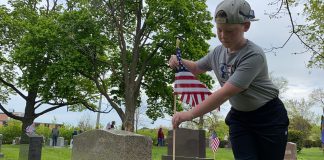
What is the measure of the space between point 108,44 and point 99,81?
3.63 meters

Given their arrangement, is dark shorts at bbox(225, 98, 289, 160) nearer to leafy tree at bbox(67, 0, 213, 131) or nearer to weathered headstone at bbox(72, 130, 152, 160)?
weathered headstone at bbox(72, 130, 152, 160)

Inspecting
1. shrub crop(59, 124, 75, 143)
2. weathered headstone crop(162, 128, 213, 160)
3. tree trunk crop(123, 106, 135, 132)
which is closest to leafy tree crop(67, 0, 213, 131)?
tree trunk crop(123, 106, 135, 132)

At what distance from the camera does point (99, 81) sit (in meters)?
31.4

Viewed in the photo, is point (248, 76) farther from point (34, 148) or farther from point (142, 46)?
point (142, 46)

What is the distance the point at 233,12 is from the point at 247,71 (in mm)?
385

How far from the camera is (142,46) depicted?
2995cm

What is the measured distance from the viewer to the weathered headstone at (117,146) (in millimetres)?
7445

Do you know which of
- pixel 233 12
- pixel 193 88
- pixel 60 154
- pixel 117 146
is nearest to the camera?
pixel 233 12

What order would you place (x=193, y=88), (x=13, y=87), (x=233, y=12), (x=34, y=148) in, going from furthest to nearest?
1. (x=13, y=87)
2. (x=34, y=148)
3. (x=193, y=88)
4. (x=233, y=12)

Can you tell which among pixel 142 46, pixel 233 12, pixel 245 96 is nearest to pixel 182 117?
pixel 245 96

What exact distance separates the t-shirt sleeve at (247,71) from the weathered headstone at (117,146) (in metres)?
4.99

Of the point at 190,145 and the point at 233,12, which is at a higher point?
the point at 233,12

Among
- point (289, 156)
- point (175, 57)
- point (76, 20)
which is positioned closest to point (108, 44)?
point (76, 20)

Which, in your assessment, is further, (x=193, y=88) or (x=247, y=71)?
(x=193, y=88)
